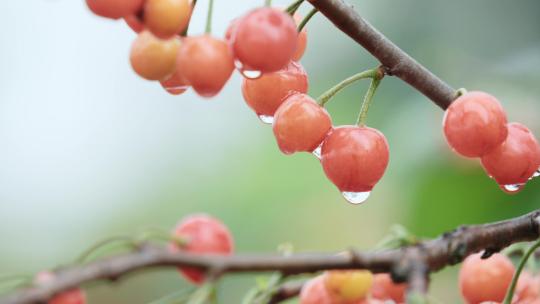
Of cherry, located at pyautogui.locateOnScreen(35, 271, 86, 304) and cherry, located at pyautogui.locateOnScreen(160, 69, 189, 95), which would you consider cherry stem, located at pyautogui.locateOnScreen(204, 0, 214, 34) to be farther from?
cherry, located at pyautogui.locateOnScreen(35, 271, 86, 304)

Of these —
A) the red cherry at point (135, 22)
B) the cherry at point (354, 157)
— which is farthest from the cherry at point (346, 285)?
the red cherry at point (135, 22)

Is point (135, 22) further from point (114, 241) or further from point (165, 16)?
point (114, 241)

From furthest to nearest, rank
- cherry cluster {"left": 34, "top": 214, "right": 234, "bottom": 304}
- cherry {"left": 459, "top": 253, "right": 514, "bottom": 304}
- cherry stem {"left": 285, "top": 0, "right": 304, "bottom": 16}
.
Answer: cherry {"left": 459, "top": 253, "right": 514, "bottom": 304} < cherry stem {"left": 285, "top": 0, "right": 304, "bottom": 16} < cherry cluster {"left": 34, "top": 214, "right": 234, "bottom": 304}

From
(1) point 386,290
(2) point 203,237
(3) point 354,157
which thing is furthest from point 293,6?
(1) point 386,290

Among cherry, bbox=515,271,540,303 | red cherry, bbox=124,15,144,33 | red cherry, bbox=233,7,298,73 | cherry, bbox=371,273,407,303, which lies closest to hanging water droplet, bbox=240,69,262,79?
red cherry, bbox=233,7,298,73

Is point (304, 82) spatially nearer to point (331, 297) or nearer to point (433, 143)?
point (331, 297)

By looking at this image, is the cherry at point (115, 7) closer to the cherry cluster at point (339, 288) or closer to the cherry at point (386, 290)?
the cherry cluster at point (339, 288)

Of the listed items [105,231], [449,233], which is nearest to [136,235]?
[449,233]
